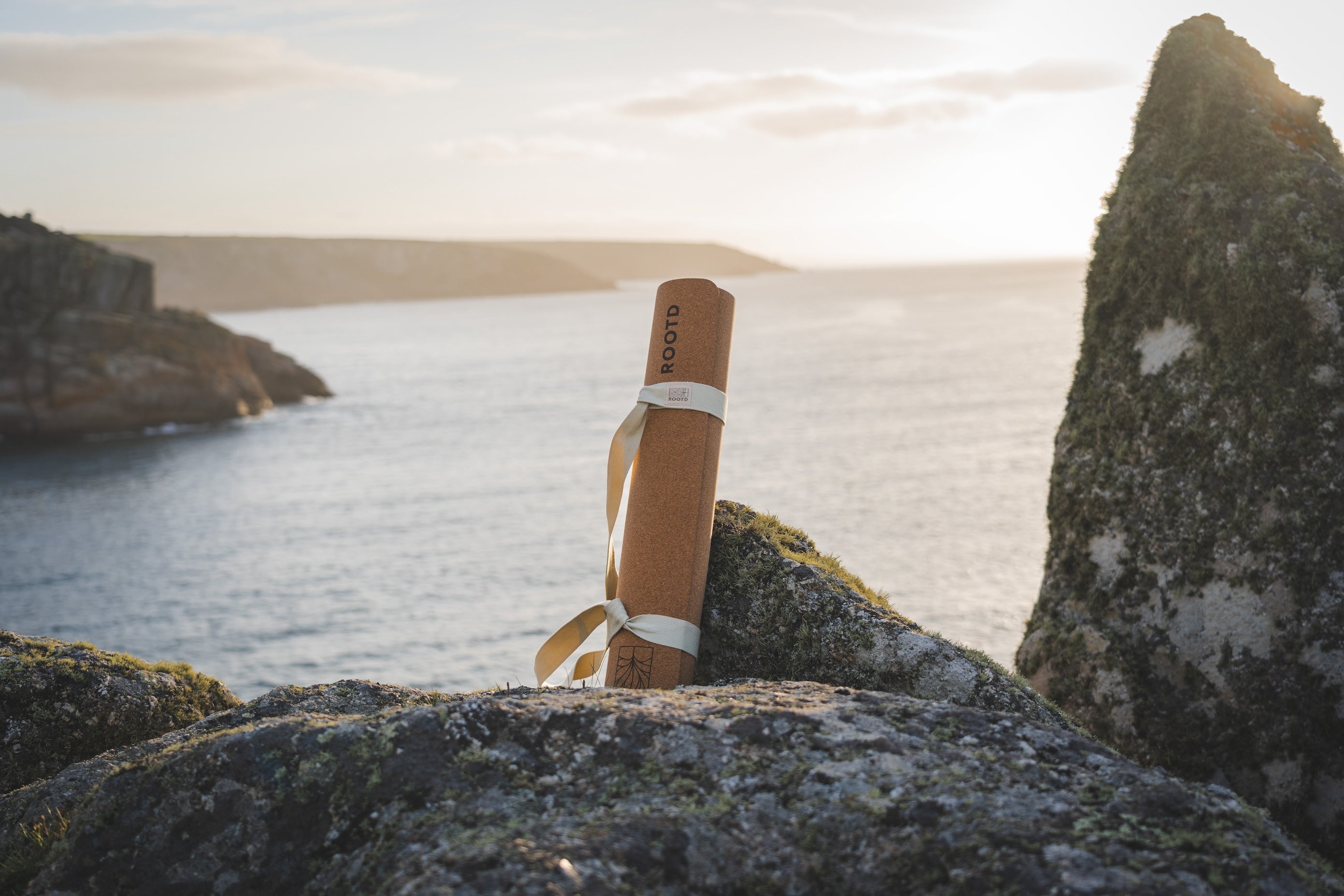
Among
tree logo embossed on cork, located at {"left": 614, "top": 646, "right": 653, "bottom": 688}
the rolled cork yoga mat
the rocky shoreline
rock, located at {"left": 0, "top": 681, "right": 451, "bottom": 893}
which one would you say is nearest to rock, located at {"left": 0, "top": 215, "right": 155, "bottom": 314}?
rock, located at {"left": 0, "top": 681, "right": 451, "bottom": 893}

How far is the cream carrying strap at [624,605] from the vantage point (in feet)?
14.8

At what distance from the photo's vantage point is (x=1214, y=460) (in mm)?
4895

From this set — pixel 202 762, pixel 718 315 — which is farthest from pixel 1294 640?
pixel 202 762

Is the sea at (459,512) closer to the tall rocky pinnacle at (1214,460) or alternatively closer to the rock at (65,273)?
the tall rocky pinnacle at (1214,460)

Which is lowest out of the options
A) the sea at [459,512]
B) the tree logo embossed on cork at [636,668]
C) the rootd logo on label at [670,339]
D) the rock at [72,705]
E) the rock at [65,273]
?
the sea at [459,512]

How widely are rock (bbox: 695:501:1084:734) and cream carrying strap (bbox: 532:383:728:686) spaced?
0.22 metres

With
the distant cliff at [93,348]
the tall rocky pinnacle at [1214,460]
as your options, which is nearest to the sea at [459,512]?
the tall rocky pinnacle at [1214,460]

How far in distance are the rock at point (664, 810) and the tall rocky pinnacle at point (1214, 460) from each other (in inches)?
92.7

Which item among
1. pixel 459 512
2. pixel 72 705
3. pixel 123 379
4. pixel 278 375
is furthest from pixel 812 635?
pixel 278 375

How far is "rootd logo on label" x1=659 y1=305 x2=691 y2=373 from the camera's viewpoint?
15.4ft

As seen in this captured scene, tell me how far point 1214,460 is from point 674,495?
9.18ft

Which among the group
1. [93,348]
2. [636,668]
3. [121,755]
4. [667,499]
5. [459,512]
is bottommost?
[459,512]

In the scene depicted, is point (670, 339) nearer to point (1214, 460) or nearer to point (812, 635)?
point (812, 635)

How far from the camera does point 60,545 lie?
33188 millimetres
